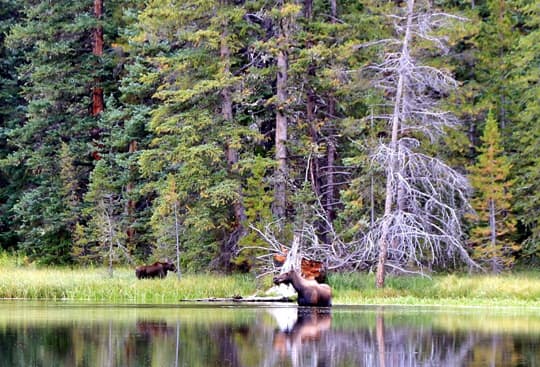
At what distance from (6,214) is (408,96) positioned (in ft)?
83.5

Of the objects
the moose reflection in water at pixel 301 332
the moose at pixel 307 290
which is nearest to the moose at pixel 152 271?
the moose at pixel 307 290

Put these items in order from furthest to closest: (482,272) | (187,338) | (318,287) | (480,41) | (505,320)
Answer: (480,41), (482,272), (318,287), (505,320), (187,338)

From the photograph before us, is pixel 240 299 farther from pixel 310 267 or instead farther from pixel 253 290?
pixel 310 267

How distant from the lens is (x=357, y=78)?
35.6 metres

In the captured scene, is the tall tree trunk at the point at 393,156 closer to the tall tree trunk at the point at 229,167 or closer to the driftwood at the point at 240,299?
the driftwood at the point at 240,299

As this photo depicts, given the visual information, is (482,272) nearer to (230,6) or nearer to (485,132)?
(485,132)

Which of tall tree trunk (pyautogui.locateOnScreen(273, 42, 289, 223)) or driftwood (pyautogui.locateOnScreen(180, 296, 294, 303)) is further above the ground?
tall tree trunk (pyautogui.locateOnScreen(273, 42, 289, 223))

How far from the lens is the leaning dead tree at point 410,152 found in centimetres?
3362

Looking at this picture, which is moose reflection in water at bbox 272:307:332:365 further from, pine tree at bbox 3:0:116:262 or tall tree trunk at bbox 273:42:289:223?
pine tree at bbox 3:0:116:262

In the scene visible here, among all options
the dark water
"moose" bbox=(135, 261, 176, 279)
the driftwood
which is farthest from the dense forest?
the dark water

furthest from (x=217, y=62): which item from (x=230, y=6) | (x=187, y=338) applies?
(x=187, y=338)

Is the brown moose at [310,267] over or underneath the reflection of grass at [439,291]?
over

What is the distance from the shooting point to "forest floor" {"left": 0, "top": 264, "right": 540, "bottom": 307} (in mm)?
29984

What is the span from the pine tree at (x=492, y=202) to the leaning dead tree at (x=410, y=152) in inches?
95.5
